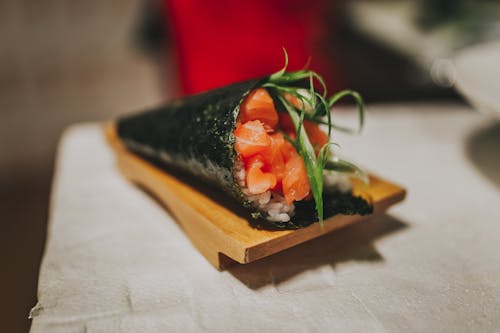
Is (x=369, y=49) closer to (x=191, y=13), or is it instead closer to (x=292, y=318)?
(x=191, y=13)

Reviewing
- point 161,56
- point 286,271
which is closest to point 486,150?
point 286,271

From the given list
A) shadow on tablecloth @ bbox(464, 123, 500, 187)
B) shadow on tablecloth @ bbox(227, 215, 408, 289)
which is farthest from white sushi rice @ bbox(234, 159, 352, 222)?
shadow on tablecloth @ bbox(464, 123, 500, 187)

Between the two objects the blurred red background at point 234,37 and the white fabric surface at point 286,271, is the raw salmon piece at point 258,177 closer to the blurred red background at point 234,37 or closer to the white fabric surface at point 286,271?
the white fabric surface at point 286,271

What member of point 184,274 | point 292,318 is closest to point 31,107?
A: point 184,274

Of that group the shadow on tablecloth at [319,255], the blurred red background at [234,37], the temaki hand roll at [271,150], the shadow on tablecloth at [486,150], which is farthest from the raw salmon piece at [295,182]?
the blurred red background at [234,37]

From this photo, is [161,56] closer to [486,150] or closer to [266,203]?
[486,150]

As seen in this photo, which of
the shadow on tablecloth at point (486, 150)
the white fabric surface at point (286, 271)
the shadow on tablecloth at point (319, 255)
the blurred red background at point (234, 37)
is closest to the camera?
the white fabric surface at point (286, 271)
